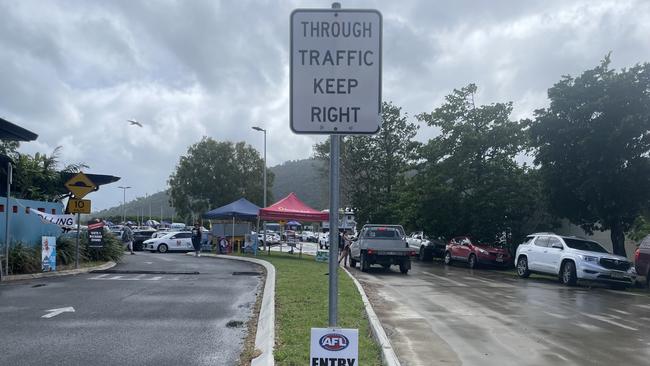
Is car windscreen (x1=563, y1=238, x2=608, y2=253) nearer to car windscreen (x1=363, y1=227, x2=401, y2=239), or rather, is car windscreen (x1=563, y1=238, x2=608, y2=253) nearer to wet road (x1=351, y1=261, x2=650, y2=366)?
wet road (x1=351, y1=261, x2=650, y2=366)

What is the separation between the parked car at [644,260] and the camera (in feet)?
63.6

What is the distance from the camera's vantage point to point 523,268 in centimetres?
2322

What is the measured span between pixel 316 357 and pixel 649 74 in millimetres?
20816

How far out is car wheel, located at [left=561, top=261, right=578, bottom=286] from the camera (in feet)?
65.7

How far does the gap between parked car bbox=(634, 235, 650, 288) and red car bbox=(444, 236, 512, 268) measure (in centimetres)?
818

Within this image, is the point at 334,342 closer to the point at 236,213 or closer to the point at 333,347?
the point at 333,347

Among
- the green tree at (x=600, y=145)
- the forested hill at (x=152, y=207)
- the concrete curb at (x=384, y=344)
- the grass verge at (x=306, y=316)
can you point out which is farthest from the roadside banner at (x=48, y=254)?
the forested hill at (x=152, y=207)

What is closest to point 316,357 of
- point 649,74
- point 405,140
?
point 649,74

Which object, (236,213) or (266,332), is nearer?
(266,332)

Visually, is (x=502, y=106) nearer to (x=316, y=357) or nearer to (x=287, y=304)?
(x=287, y=304)

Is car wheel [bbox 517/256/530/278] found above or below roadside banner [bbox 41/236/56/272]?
below

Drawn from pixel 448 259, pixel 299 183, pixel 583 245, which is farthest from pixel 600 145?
pixel 299 183

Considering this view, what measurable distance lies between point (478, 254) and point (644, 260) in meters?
8.93

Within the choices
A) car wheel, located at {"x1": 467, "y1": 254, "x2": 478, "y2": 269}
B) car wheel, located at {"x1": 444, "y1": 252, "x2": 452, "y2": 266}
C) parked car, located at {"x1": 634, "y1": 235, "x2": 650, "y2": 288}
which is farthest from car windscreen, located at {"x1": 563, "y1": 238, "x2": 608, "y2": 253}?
car wheel, located at {"x1": 444, "y1": 252, "x2": 452, "y2": 266}
